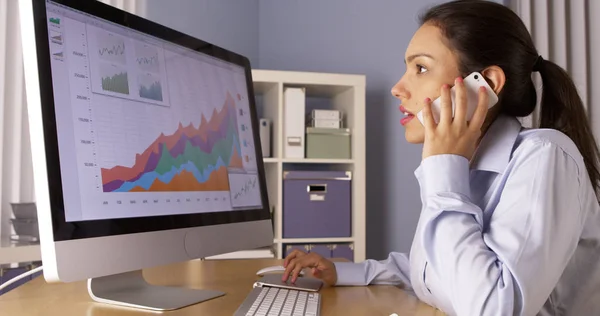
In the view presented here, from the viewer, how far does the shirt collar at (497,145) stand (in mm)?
925

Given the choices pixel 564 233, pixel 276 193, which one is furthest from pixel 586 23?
pixel 564 233

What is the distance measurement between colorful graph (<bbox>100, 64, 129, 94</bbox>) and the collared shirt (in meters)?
0.51

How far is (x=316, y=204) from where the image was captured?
254 cm

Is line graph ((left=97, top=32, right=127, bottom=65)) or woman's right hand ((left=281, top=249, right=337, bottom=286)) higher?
line graph ((left=97, top=32, right=127, bottom=65))

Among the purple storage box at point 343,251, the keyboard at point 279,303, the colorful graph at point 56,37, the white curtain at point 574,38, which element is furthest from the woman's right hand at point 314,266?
the white curtain at point 574,38

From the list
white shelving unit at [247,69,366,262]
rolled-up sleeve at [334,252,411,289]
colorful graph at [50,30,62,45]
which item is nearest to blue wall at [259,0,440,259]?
white shelving unit at [247,69,366,262]

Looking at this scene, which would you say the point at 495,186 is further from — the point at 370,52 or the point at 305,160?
the point at 370,52

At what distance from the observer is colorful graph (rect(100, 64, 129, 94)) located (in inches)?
33.4

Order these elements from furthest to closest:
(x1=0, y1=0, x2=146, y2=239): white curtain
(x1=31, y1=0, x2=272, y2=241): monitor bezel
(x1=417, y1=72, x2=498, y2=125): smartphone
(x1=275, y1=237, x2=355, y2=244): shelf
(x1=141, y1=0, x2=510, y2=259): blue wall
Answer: (x1=141, y1=0, x2=510, y2=259): blue wall → (x1=275, y1=237, x2=355, y2=244): shelf → (x1=0, y1=0, x2=146, y2=239): white curtain → (x1=417, y1=72, x2=498, y2=125): smartphone → (x1=31, y1=0, x2=272, y2=241): monitor bezel

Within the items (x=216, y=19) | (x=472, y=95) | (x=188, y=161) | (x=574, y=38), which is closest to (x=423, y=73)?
(x=472, y=95)

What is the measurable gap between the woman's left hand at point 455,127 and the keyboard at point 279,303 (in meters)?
0.31

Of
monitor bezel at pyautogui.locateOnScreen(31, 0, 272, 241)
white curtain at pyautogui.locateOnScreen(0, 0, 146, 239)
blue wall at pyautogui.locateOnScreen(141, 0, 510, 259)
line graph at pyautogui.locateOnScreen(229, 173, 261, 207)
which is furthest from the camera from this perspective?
blue wall at pyautogui.locateOnScreen(141, 0, 510, 259)

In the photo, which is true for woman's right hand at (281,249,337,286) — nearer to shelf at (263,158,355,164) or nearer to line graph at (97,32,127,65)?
line graph at (97,32,127,65)

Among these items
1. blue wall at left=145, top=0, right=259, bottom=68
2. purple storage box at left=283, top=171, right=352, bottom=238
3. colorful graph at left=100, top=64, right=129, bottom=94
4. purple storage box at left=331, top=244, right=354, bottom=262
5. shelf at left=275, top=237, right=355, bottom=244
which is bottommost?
purple storage box at left=331, top=244, right=354, bottom=262
